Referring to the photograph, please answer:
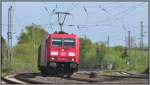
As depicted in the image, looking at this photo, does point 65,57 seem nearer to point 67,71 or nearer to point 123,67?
point 67,71

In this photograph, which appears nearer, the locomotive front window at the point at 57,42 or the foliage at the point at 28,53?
the locomotive front window at the point at 57,42

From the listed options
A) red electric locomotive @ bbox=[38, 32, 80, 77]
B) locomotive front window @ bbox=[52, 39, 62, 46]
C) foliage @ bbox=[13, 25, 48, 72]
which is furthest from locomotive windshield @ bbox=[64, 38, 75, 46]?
foliage @ bbox=[13, 25, 48, 72]

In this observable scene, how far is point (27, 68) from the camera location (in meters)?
44.2

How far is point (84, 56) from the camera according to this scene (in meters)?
54.7

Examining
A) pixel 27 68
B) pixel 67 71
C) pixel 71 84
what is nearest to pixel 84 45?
pixel 27 68

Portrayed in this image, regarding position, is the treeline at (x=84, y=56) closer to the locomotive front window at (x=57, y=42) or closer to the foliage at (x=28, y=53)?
the foliage at (x=28, y=53)

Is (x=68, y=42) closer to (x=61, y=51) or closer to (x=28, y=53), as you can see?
(x=61, y=51)

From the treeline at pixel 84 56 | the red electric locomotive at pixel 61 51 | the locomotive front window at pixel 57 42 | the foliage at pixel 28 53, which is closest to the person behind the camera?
the red electric locomotive at pixel 61 51

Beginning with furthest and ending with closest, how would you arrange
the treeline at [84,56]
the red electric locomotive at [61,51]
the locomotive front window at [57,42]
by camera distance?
the treeline at [84,56] → the locomotive front window at [57,42] → the red electric locomotive at [61,51]

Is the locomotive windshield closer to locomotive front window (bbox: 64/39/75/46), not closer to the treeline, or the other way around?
locomotive front window (bbox: 64/39/75/46)

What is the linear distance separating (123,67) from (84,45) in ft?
19.3

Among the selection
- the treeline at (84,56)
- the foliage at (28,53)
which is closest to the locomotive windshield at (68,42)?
the treeline at (84,56)

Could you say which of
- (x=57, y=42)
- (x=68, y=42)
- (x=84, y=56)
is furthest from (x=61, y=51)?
(x=84, y=56)

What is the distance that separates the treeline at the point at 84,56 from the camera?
41175 millimetres
